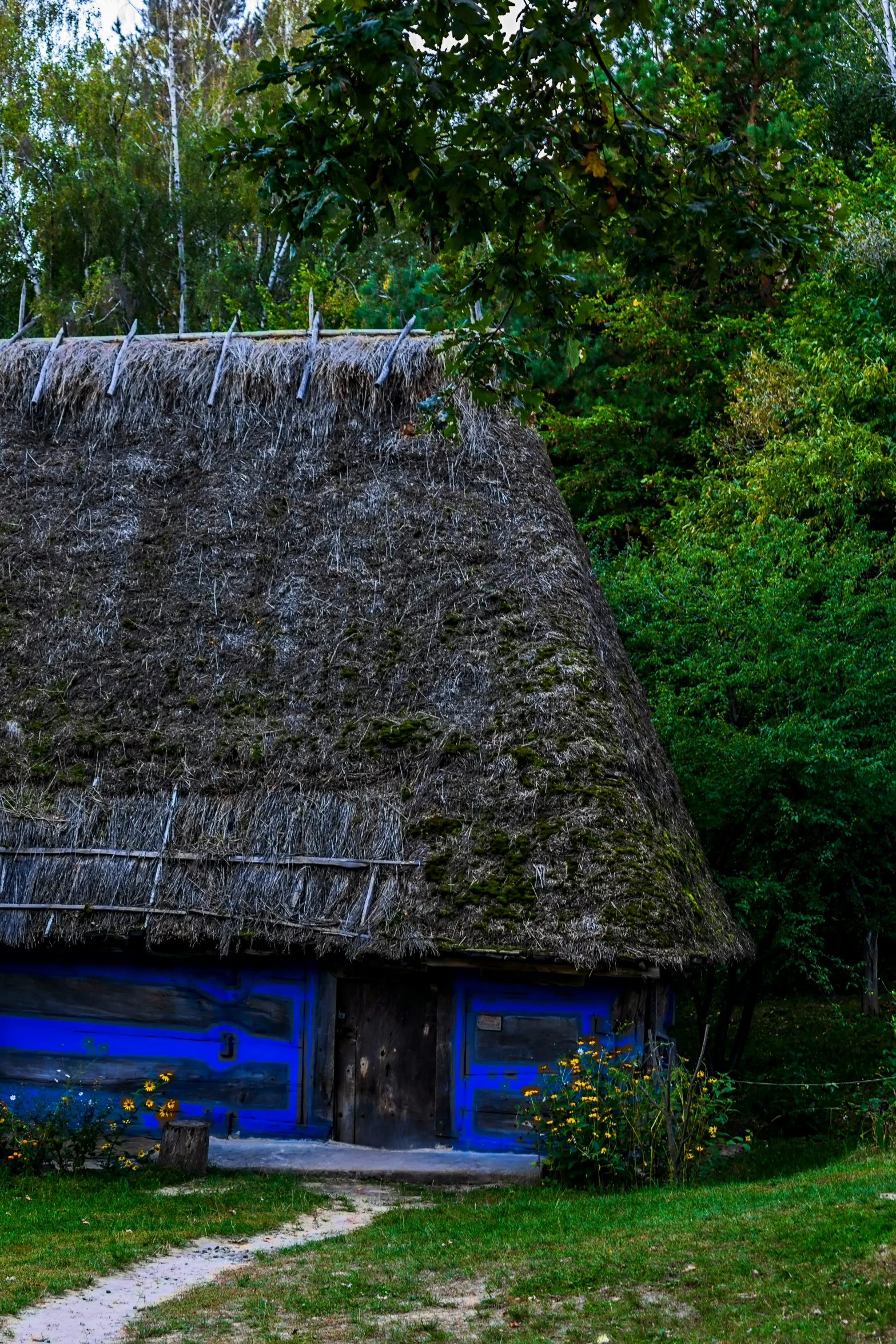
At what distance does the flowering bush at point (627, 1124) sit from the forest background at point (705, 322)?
2017mm

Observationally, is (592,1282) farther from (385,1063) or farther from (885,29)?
(885,29)

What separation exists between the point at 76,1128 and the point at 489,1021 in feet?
14.0

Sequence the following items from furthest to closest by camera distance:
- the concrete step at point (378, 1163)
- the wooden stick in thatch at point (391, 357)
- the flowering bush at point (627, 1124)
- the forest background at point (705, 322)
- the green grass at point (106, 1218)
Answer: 1. the wooden stick in thatch at point (391, 357)
2. the forest background at point (705, 322)
3. the concrete step at point (378, 1163)
4. the flowering bush at point (627, 1124)
5. the green grass at point (106, 1218)

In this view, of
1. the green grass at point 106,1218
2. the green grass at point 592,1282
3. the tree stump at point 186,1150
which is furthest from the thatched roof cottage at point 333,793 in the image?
the green grass at point 592,1282

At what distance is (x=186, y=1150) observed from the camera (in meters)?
12.3

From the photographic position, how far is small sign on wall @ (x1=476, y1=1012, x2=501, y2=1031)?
13469 mm

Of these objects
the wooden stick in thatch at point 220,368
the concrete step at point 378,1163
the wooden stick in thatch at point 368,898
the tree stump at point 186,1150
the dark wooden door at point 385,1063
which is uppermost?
the wooden stick in thatch at point 220,368

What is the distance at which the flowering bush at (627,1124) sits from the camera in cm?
1202

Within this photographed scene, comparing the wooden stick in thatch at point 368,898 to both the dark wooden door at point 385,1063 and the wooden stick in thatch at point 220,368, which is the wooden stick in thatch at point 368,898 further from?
the wooden stick in thatch at point 220,368

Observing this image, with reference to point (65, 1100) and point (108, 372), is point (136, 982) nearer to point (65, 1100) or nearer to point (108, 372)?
point (65, 1100)

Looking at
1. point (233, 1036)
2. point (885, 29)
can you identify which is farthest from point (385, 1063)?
point (885, 29)

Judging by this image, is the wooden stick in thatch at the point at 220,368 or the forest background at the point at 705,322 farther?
A: the wooden stick in thatch at the point at 220,368

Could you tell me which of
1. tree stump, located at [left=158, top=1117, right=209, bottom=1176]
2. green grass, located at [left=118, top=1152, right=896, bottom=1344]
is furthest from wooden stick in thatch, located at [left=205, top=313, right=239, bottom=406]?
green grass, located at [left=118, top=1152, right=896, bottom=1344]

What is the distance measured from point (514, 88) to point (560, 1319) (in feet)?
23.3
